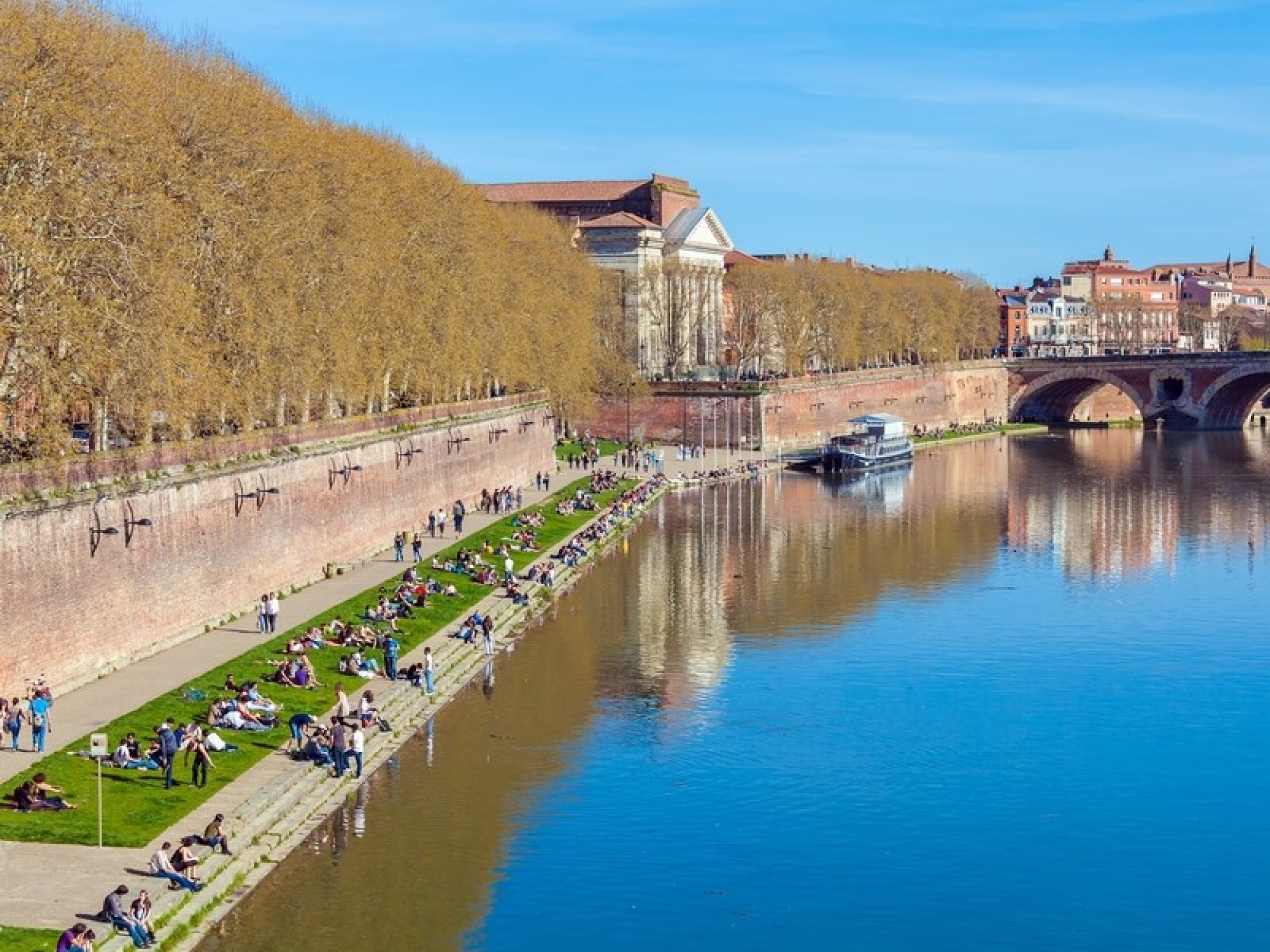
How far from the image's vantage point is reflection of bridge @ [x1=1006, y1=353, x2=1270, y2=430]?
484 ft

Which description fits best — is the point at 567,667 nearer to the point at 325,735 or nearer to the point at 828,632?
the point at 828,632

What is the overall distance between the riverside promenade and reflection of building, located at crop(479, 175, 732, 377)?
71351mm

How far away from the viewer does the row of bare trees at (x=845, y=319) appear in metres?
138

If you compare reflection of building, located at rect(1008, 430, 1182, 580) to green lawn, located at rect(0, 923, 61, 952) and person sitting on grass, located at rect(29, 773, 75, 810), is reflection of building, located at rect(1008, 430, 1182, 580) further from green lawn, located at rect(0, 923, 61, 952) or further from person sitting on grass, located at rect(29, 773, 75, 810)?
green lawn, located at rect(0, 923, 61, 952)

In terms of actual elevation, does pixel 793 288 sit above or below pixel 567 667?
above

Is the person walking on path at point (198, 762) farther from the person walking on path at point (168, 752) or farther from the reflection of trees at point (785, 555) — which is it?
the reflection of trees at point (785, 555)

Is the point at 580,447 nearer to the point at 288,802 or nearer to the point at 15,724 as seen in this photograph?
the point at 15,724

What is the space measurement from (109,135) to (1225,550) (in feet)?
164

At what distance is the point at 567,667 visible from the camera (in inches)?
2012

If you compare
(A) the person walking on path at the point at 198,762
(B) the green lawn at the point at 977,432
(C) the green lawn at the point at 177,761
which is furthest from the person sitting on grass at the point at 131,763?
(B) the green lawn at the point at 977,432

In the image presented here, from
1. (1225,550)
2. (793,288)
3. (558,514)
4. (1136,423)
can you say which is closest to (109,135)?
(558,514)

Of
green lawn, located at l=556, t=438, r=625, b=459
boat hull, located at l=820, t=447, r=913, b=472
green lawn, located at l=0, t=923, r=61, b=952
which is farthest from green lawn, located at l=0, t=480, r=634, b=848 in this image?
boat hull, located at l=820, t=447, r=913, b=472

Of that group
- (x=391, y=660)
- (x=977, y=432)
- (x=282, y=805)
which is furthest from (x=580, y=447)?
(x=282, y=805)

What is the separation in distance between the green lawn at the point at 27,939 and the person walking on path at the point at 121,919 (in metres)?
0.27
